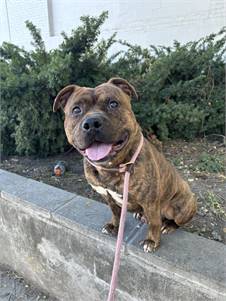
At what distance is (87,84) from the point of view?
363 centimetres

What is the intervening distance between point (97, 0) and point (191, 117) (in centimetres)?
543

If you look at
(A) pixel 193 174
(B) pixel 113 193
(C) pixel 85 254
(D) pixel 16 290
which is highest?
(B) pixel 113 193

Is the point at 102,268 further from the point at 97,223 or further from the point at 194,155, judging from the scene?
the point at 194,155

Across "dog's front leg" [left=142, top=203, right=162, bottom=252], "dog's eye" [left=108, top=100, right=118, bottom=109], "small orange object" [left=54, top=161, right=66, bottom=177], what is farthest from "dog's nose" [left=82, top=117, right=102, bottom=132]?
"small orange object" [left=54, top=161, right=66, bottom=177]

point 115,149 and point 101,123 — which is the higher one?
point 101,123

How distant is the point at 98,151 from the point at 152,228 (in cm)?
61

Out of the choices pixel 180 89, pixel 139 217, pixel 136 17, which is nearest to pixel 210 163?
pixel 180 89

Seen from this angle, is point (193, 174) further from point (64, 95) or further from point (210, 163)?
point (64, 95)

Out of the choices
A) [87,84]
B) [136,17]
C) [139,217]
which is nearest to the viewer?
[139,217]

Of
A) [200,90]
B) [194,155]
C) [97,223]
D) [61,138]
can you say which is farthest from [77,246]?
[200,90]

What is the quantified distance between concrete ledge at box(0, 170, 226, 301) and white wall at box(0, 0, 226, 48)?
5.31 meters

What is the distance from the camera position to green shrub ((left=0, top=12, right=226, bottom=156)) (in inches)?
135

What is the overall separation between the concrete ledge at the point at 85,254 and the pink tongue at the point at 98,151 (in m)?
0.63

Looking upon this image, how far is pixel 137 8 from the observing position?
7.56 meters
